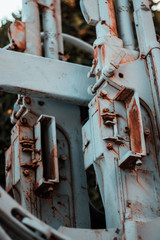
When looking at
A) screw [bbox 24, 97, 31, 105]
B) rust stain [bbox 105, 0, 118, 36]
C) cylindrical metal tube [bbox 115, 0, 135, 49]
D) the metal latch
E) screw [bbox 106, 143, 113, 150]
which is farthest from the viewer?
cylindrical metal tube [bbox 115, 0, 135, 49]

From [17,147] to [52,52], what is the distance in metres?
1.21

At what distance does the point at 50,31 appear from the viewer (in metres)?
6.23

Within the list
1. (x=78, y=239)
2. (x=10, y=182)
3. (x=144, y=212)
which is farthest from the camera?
(x=10, y=182)

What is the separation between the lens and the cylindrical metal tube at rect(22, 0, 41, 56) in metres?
5.90

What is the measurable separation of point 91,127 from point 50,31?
5.57 ft

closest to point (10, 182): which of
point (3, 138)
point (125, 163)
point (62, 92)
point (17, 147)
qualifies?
point (17, 147)

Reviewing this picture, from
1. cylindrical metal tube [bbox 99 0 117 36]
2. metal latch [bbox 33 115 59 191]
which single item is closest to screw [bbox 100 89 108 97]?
metal latch [bbox 33 115 59 191]

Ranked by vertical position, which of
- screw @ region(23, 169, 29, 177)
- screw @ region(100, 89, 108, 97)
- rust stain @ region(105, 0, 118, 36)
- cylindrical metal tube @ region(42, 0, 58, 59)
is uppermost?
cylindrical metal tube @ region(42, 0, 58, 59)

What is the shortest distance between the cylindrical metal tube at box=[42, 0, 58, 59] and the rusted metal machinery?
0.02 m

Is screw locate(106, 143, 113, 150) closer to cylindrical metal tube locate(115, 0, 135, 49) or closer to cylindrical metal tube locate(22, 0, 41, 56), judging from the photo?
cylindrical metal tube locate(115, 0, 135, 49)

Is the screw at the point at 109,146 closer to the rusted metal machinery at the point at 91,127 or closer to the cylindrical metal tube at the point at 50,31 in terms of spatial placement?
the rusted metal machinery at the point at 91,127

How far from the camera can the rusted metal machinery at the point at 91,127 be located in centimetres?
Answer: 453

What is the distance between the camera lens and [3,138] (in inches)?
344

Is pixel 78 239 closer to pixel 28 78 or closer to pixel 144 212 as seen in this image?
pixel 144 212
